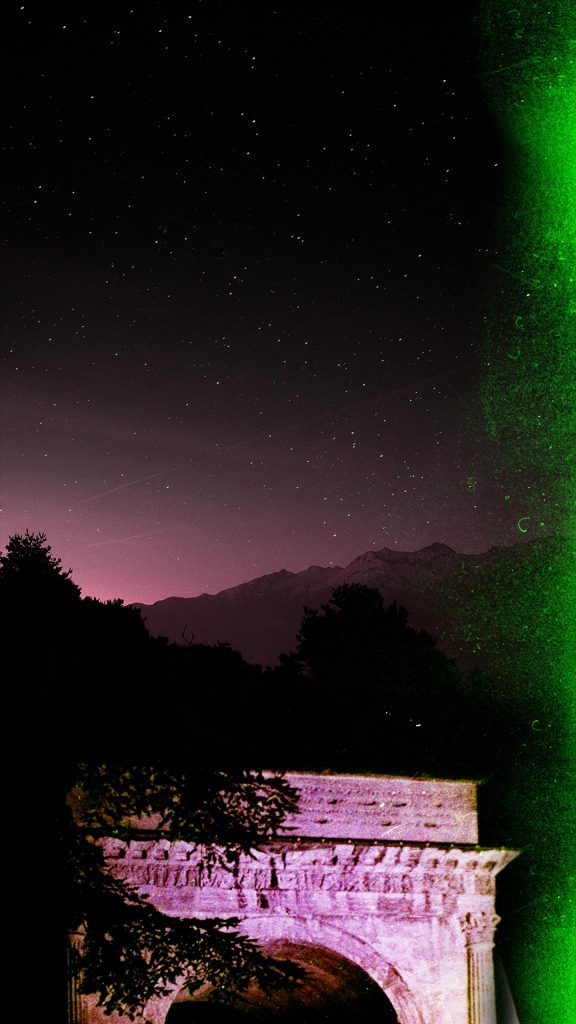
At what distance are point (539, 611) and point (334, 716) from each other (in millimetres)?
10578

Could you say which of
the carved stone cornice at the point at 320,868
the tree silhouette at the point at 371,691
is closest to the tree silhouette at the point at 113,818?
the carved stone cornice at the point at 320,868

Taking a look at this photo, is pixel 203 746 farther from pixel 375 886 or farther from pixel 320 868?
pixel 375 886

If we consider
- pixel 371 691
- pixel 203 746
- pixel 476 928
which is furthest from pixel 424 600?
pixel 203 746

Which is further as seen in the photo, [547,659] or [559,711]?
[547,659]

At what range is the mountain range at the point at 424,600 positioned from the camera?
34531 millimetres

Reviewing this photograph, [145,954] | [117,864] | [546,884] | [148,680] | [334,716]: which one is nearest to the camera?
[145,954]

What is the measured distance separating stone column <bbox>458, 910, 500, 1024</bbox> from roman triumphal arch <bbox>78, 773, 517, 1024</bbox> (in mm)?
12

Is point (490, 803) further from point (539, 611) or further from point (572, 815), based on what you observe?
point (539, 611)

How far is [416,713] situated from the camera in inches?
1054

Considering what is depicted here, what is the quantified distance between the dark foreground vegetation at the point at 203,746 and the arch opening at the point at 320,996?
8.15 ft

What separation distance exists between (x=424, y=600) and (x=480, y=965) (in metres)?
58.5

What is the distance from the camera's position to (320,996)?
48.3 feet

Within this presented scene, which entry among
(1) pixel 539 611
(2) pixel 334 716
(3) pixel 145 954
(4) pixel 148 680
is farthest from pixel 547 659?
(3) pixel 145 954

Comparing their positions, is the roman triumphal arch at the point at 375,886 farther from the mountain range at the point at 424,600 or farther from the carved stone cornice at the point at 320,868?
the mountain range at the point at 424,600
